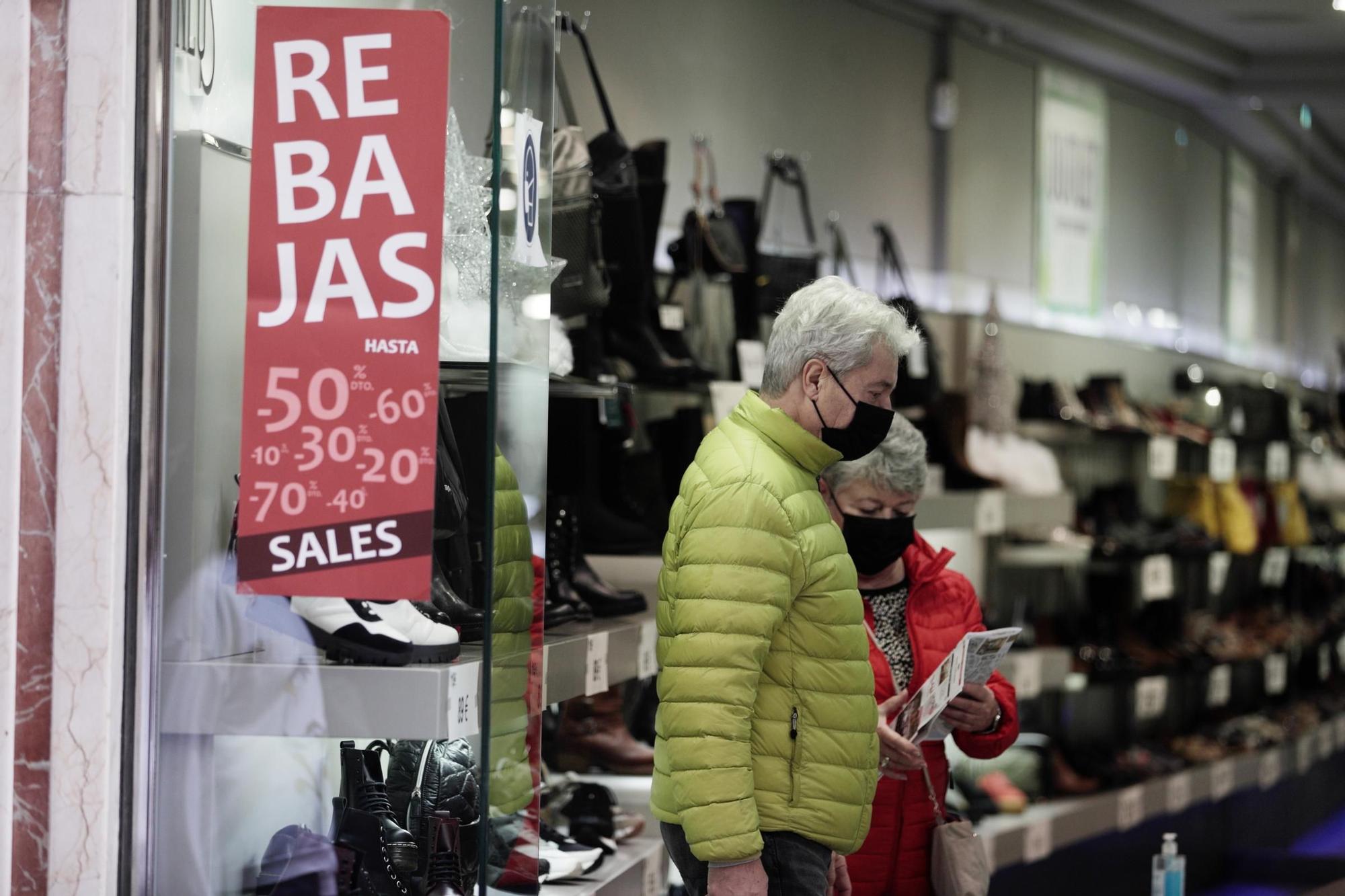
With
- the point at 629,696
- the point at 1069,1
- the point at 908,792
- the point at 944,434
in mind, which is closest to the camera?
the point at 908,792

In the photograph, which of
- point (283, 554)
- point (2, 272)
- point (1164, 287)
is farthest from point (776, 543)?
point (1164, 287)

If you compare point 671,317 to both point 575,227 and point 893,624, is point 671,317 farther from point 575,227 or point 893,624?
point 893,624

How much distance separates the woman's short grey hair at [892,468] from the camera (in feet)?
8.54

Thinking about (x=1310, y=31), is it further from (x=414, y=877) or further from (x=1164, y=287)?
(x=414, y=877)

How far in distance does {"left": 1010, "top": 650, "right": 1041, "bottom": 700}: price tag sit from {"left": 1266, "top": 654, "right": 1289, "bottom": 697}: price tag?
190 cm

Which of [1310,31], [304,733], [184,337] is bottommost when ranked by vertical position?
[304,733]

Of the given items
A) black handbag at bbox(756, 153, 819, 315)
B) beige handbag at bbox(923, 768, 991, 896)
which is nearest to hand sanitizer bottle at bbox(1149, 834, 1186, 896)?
beige handbag at bbox(923, 768, 991, 896)

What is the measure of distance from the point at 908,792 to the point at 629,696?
1291 millimetres

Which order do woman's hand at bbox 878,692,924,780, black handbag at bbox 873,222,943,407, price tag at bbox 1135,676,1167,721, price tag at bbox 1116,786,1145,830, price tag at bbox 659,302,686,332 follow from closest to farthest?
woman's hand at bbox 878,692,924,780 → price tag at bbox 659,302,686,332 → black handbag at bbox 873,222,943,407 → price tag at bbox 1116,786,1145,830 → price tag at bbox 1135,676,1167,721

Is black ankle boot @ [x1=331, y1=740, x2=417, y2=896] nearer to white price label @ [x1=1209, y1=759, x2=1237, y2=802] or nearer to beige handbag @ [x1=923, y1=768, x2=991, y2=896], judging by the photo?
beige handbag @ [x1=923, y1=768, x2=991, y2=896]

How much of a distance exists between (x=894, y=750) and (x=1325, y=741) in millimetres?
4374

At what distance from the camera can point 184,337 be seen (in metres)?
2.10

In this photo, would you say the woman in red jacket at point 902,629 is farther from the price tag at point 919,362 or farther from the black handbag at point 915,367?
the price tag at point 919,362

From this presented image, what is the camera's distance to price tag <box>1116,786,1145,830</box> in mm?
5148
